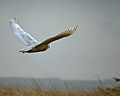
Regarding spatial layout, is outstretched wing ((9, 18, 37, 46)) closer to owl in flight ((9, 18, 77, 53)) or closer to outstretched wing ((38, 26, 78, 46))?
owl in flight ((9, 18, 77, 53))

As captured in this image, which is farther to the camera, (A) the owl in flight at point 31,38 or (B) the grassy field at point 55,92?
(B) the grassy field at point 55,92

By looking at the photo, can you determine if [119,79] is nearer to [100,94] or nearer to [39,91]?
[100,94]

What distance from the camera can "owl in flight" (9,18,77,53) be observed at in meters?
4.76

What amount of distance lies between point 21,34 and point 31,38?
50cm

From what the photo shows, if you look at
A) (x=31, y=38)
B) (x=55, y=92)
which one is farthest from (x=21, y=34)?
(x=55, y=92)

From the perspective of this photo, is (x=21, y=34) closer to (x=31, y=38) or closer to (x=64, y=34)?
(x=31, y=38)

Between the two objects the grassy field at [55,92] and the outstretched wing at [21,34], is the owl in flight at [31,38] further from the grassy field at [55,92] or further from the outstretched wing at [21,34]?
the grassy field at [55,92]

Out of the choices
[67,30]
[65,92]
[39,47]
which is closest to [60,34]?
[67,30]

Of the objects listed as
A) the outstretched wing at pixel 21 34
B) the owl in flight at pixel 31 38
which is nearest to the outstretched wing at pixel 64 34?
the owl in flight at pixel 31 38

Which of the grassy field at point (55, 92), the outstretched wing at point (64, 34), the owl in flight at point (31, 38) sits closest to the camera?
the outstretched wing at point (64, 34)

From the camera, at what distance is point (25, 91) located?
5.89 meters

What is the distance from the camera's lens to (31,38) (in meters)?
6.01

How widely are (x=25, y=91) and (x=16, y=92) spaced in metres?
0.24

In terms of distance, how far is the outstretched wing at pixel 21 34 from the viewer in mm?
5936
